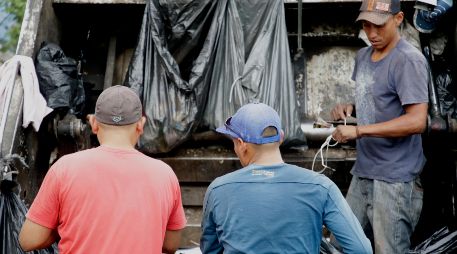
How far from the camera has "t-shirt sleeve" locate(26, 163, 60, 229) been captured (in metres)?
1.81

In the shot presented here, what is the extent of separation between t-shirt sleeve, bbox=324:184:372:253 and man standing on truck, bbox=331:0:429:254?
88 centimetres

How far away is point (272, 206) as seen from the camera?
1.75m

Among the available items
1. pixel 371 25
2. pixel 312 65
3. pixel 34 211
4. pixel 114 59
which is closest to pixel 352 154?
pixel 312 65

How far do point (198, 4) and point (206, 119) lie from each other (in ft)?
2.19

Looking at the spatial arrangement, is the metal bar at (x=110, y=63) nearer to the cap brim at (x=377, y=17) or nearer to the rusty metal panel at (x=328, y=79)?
the rusty metal panel at (x=328, y=79)

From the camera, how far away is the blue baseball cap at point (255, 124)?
1.85m

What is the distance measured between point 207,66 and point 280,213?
176 cm

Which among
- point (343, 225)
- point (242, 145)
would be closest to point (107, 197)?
point (242, 145)

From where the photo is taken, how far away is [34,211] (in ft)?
6.02

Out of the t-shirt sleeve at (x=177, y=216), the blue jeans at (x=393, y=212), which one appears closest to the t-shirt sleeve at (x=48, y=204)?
the t-shirt sleeve at (x=177, y=216)

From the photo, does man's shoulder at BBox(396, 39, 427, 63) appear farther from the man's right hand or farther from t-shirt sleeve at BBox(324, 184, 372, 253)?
t-shirt sleeve at BBox(324, 184, 372, 253)

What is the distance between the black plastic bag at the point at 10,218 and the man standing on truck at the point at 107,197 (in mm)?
679

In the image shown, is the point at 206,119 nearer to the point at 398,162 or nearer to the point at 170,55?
the point at 170,55

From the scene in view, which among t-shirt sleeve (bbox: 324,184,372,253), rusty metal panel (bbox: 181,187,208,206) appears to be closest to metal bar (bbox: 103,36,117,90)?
rusty metal panel (bbox: 181,187,208,206)
